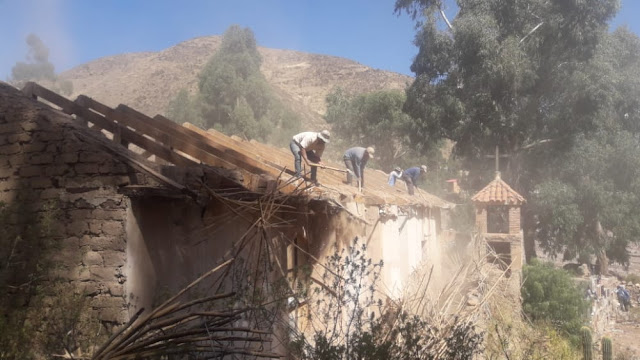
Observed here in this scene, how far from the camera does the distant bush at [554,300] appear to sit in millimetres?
14133

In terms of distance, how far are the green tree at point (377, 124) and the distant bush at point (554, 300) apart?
1487 centimetres

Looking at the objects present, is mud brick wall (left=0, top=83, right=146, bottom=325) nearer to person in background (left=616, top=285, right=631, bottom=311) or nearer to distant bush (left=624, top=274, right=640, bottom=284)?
person in background (left=616, top=285, right=631, bottom=311)

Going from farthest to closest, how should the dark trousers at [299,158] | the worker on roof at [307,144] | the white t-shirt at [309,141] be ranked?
the white t-shirt at [309,141], the worker on roof at [307,144], the dark trousers at [299,158]

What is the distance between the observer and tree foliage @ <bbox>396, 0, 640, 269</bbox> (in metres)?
21.0

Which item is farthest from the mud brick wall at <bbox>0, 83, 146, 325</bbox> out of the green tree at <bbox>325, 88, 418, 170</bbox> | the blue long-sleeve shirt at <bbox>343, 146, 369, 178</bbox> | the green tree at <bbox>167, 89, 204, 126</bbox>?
the green tree at <bbox>167, 89, 204, 126</bbox>

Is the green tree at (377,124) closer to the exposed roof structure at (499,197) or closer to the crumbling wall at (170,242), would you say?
the exposed roof structure at (499,197)

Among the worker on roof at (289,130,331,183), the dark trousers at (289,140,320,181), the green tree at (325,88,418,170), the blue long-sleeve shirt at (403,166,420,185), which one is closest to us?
the dark trousers at (289,140,320,181)

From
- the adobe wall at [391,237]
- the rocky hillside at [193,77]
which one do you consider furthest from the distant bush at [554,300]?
the rocky hillside at [193,77]

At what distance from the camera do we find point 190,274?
607 cm

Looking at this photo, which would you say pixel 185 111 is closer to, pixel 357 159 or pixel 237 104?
pixel 237 104

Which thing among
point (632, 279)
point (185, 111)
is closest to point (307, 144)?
point (185, 111)

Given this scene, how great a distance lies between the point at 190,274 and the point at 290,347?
1680mm

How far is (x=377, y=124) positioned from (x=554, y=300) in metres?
17.1

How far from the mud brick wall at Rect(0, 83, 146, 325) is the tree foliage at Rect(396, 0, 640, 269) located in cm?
1870
